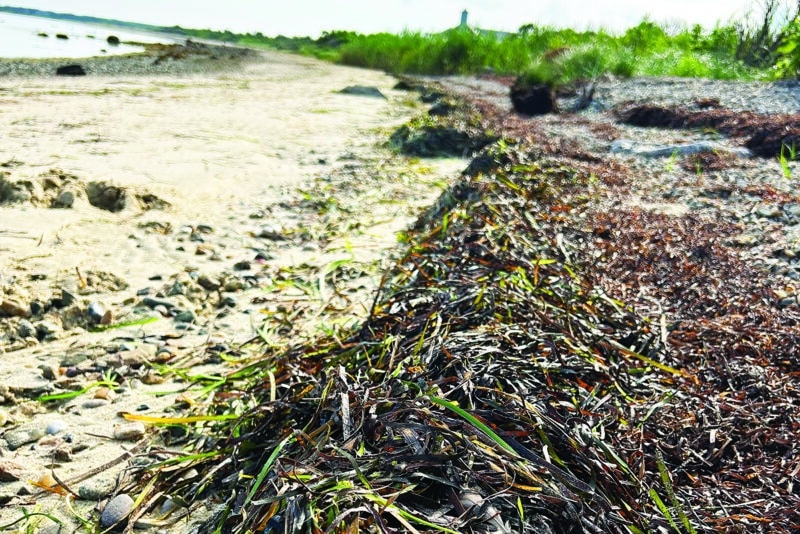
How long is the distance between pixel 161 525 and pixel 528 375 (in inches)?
39.6

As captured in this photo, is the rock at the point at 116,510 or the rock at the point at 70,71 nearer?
the rock at the point at 116,510

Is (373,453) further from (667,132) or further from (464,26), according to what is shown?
(464,26)

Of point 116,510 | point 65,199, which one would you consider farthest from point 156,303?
point 65,199

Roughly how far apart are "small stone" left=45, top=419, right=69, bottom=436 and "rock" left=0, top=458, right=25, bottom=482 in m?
0.16

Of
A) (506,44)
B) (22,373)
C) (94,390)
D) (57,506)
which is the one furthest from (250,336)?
(506,44)

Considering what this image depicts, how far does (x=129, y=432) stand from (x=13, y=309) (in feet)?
3.49

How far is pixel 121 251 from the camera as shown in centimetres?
311

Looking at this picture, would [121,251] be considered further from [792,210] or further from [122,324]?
[792,210]

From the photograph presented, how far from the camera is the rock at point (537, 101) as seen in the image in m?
8.77

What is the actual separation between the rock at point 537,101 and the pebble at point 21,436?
27.2 ft

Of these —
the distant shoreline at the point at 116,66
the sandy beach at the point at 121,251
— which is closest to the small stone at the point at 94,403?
the sandy beach at the point at 121,251

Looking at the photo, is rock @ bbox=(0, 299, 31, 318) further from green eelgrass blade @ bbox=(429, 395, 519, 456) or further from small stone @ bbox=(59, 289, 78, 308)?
green eelgrass blade @ bbox=(429, 395, 519, 456)

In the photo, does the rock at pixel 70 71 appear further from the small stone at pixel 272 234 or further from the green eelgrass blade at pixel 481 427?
the green eelgrass blade at pixel 481 427

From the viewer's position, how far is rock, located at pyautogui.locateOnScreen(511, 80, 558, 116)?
8.77 meters
